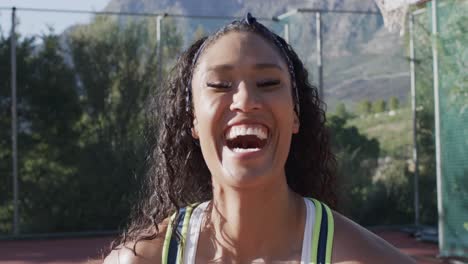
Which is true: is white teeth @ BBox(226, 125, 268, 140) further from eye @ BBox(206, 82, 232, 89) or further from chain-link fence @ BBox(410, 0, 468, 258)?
chain-link fence @ BBox(410, 0, 468, 258)

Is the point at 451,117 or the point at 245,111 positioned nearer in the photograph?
the point at 245,111

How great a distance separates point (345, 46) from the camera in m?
29.1

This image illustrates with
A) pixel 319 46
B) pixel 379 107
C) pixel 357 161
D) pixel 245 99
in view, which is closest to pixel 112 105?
pixel 319 46

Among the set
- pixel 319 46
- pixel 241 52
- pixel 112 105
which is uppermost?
pixel 319 46

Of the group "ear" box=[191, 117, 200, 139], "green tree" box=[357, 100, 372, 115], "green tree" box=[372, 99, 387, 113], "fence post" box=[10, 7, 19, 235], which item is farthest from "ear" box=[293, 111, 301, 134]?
"green tree" box=[372, 99, 387, 113]

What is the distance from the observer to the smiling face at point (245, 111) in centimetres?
165

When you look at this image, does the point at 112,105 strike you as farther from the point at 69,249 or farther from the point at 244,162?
the point at 244,162

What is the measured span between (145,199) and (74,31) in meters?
12.4

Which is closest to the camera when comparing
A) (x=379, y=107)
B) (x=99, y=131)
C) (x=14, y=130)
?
(x=14, y=130)

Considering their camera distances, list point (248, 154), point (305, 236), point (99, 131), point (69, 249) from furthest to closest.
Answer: point (99, 131), point (69, 249), point (305, 236), point (248, 154)

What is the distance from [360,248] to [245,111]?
14.9 inches

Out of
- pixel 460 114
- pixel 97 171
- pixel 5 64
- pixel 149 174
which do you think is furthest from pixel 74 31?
pixel 149 174

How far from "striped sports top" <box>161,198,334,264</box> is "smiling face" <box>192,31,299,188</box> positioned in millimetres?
122

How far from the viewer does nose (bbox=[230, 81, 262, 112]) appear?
165cm
